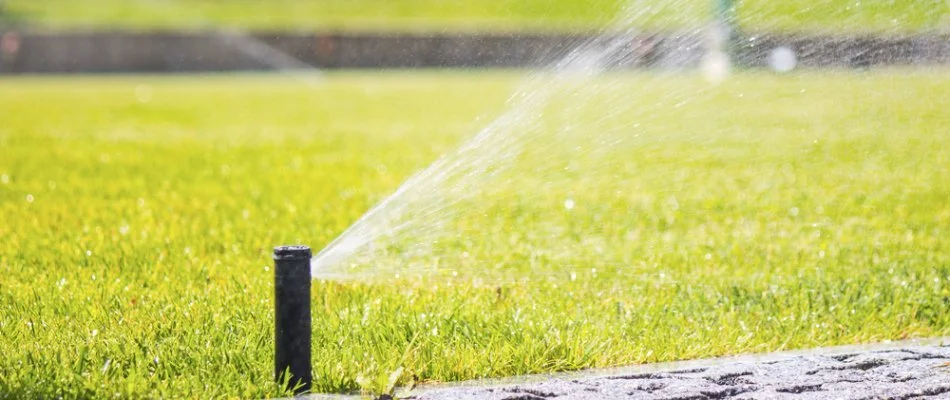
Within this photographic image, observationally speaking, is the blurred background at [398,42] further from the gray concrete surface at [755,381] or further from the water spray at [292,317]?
the water spray at [292,317]

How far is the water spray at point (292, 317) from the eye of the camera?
3.10m

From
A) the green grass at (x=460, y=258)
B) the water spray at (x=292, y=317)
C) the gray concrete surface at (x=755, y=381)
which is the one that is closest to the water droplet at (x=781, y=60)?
the green grass at (x=460, y=258)

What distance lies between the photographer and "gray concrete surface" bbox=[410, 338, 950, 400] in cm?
315

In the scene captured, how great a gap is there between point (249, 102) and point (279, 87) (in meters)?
4.46

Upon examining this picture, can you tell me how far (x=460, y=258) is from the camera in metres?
5.05

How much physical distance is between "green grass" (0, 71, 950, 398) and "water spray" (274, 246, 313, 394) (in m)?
0.08

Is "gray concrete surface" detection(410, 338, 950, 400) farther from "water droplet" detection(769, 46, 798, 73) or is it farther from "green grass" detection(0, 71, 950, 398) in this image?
"water droplet" detection(769, 46, 798, 73)

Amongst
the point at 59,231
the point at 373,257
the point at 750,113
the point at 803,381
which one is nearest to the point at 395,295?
the point at 373,257

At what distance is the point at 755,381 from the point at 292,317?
1.25 metres

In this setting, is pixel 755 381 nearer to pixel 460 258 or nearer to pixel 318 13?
pixel 460 258

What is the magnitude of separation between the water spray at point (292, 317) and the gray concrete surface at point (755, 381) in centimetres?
29

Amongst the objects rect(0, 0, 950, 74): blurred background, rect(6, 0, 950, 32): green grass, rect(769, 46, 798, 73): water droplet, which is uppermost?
rect(6, 0, 950, 32): green grass

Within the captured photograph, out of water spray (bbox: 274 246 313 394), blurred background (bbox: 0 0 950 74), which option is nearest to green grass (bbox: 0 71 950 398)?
water spray (bbox: 274 246 313 394)

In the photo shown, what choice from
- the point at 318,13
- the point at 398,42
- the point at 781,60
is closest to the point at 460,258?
the point at 781,60
